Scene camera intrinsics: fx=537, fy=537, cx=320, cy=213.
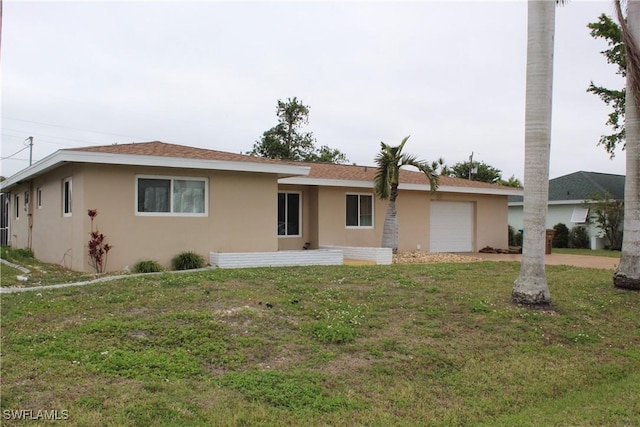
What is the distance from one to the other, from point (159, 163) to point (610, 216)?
22.1 meters

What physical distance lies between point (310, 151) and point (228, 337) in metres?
33.2

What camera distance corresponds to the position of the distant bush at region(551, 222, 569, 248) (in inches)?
1128

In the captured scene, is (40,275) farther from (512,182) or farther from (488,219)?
(512,182)

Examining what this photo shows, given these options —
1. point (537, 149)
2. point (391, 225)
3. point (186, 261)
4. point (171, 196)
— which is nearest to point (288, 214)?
point (391, 225)

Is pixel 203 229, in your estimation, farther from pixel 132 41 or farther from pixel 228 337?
pixel 228 337

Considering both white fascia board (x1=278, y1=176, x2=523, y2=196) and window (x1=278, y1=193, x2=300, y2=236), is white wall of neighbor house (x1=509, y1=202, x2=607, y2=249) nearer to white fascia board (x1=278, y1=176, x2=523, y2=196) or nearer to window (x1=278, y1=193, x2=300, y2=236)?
white fascia board (x1=278, y1=176, x2=523, y2=196)

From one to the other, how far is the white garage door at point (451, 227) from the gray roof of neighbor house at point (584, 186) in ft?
29.6

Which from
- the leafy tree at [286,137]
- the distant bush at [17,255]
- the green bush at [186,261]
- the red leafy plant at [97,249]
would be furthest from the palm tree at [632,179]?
the leafy tree at [286,137]

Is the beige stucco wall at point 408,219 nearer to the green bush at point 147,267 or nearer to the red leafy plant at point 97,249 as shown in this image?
the green bush at point 147,267

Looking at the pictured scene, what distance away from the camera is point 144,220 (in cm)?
1362

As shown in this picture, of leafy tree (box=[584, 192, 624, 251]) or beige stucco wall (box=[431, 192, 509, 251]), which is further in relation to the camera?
leafy tree (box=[584, 192, 624, 251])

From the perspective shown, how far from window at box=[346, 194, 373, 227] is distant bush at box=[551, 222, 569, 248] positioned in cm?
1398

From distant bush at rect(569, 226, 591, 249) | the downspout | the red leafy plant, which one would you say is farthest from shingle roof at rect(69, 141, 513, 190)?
distant bush at rect(569, 226, 591, 249)

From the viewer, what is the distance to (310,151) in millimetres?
39375
